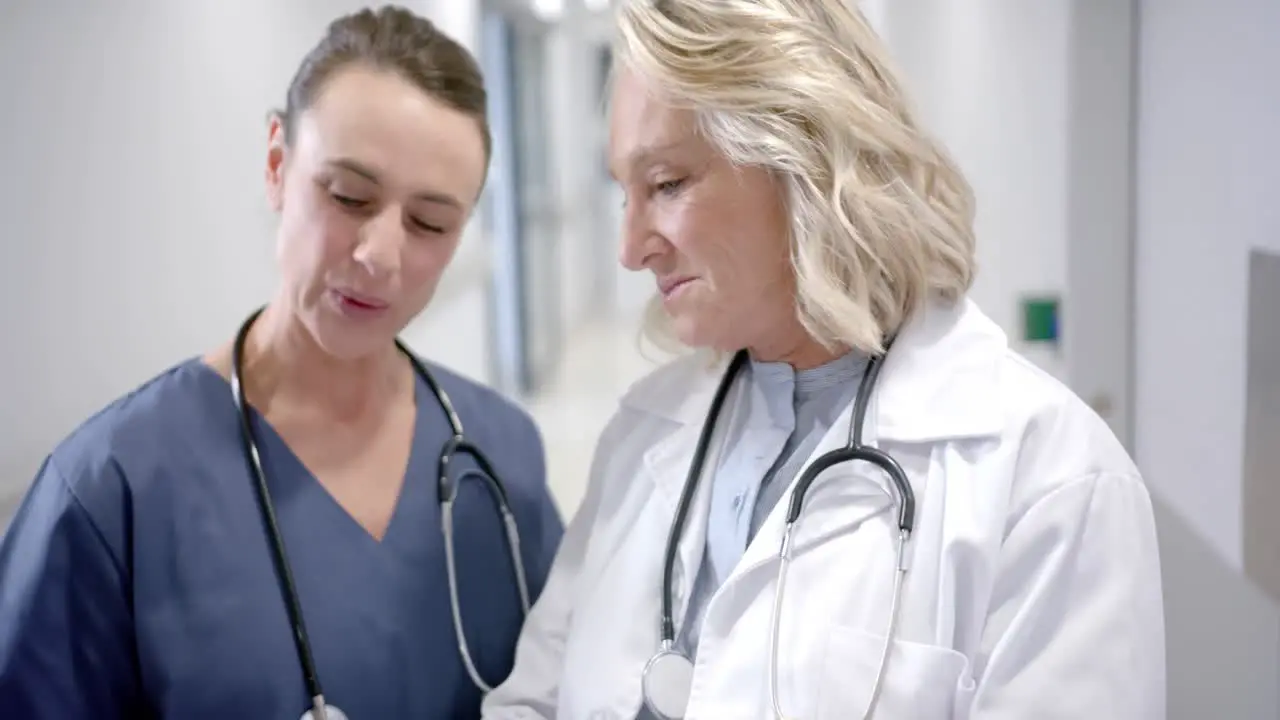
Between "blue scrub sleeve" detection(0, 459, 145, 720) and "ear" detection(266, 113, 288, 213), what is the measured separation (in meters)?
0.40

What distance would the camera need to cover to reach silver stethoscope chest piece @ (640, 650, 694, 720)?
1018 mm

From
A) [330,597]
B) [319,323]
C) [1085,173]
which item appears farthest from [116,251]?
[1085,173]

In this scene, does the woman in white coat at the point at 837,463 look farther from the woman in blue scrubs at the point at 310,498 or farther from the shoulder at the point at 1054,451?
the woman in blue scrubs at the point at 310,498

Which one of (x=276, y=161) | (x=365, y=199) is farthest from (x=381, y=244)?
(x=276, y=161)

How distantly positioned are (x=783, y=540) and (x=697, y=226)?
1.07 ft

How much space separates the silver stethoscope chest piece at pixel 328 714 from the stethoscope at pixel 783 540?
0.34 meters

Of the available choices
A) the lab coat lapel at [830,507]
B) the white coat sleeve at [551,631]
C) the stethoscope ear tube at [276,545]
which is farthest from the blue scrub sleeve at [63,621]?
the lab coat lapel at [830,507]

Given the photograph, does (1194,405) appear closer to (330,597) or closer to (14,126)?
(330,597)

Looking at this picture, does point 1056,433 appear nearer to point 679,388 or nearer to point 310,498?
point 679,388

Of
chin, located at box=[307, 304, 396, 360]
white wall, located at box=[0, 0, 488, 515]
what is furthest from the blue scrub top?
white wall, located at box=[0, 0, 488, 515]

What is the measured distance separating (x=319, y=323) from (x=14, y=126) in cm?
48

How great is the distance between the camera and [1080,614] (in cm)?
85

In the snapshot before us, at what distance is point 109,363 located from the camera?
1386mm

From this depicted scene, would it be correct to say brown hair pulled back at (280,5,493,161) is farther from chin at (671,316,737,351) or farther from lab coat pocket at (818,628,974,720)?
lab coat pocket at (818,628,974,720)
